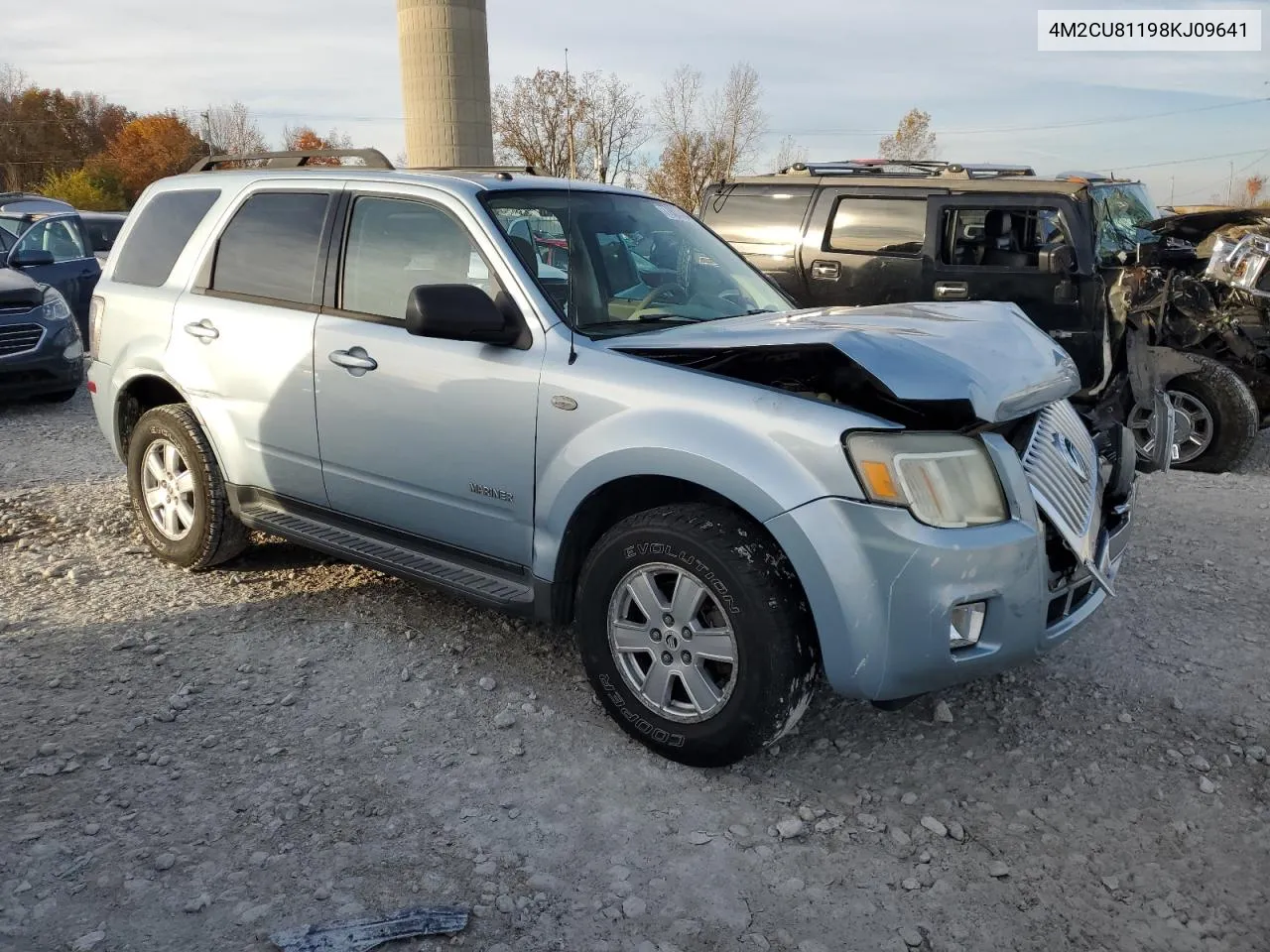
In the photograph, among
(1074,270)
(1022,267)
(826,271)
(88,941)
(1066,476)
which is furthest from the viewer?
(826,271)

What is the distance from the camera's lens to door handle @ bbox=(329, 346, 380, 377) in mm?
3859

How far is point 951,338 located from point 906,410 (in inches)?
15.9

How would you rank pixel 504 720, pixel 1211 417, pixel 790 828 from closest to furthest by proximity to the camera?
1. pixel 790 828
2. pixel 504 720
3. pixel 1211 417

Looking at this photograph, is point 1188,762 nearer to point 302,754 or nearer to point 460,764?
point 460,764

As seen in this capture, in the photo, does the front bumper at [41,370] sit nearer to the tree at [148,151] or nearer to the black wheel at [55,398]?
the black wheel at [55,398]

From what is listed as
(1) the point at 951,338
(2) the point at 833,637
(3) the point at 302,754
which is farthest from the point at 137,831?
(1) the point at 951,338

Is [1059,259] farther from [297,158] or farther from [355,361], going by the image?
[355,361]

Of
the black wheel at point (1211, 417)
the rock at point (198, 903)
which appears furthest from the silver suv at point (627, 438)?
the black wheel at point (1211, 417)

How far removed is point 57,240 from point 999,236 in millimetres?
9932

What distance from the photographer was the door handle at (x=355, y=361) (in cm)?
386

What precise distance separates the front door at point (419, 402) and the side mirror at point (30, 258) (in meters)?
7.73

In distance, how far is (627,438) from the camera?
318cm

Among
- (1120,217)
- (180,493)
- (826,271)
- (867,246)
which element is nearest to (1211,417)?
(1120,217)

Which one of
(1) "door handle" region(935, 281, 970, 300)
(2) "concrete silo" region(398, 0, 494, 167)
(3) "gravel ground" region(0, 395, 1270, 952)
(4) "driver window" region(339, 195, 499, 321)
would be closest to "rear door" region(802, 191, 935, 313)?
(1) "door handle" region(935, 281, 970, 300)
